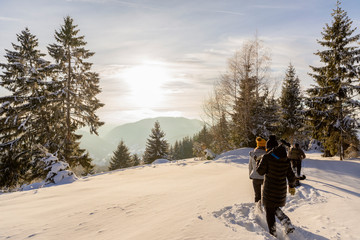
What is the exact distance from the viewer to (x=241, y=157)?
16141 millimetres

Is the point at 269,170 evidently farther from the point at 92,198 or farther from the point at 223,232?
the point at 92,198

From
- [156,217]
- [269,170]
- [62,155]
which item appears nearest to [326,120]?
[269,170]

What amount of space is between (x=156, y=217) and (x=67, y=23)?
2164cm

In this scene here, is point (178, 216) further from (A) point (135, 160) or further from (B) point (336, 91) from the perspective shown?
(A) point (135, 160)

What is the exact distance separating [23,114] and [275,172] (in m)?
21.1

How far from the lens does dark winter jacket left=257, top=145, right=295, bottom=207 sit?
3.92m

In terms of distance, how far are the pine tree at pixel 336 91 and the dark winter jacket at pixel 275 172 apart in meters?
16.7

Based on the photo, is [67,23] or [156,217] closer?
[156,217]

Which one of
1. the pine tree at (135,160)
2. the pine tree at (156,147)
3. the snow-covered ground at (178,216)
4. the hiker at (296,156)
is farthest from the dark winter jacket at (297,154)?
the pine tree at (135,160)

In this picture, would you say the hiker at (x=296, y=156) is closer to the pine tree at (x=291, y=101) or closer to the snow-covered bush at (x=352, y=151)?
the snow-covered bush at (x=352, y=151)

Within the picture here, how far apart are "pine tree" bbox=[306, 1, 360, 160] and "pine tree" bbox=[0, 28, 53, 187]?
24.7 meters

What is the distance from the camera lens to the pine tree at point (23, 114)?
17.2 metres

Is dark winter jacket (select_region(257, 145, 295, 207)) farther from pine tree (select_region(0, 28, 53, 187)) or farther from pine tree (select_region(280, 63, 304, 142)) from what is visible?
pine tree (select_region(280, 63, 304, 142))

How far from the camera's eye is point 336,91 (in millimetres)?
16922
